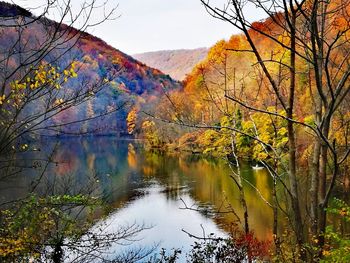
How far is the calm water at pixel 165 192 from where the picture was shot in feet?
45.9

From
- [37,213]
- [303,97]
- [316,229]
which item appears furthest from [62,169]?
[316,229]

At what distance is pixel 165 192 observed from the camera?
20000mm

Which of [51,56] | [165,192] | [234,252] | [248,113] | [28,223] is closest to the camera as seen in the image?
[248,113]


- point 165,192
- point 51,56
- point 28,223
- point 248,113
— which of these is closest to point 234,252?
point 28,223

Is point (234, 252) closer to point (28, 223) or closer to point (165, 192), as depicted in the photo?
point (28, 223)

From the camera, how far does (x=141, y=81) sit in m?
86.1

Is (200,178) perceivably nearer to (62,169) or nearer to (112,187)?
(112,187)

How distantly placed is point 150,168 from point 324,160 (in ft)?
82.0

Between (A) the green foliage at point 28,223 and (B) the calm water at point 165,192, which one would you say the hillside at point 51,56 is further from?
(B) the calm water at point 165,192

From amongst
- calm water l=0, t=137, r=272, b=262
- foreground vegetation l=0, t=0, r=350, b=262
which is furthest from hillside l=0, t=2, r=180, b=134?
calm water l=0, t=137, r=272, b=262

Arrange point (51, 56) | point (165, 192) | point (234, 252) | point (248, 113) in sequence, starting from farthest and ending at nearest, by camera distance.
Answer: point (165, 192) → point (234, 252) → point (51, 56) → point (248, 113)

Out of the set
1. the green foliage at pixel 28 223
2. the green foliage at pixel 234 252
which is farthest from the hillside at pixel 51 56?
the green foliage at pixel 234 252

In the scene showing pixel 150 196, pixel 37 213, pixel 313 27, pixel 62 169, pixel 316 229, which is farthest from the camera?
pixel 62 169

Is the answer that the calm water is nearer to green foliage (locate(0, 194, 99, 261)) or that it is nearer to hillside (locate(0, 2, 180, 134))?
green foliage (locate(0, 194, 99, 261))
